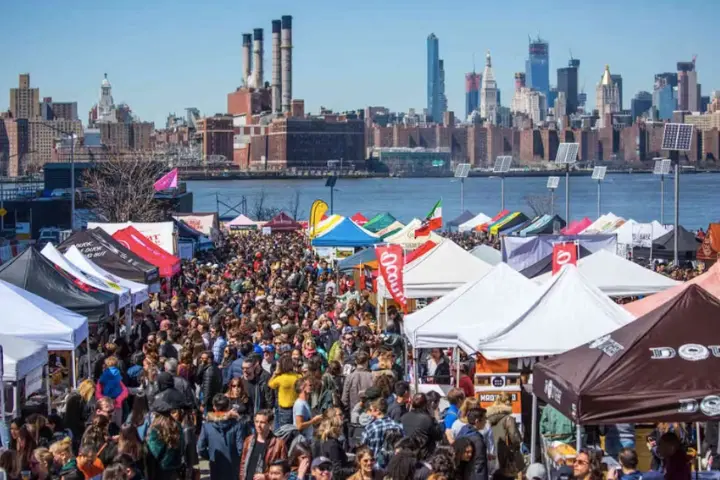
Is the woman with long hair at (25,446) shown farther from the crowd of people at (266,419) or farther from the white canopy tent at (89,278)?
the white canopy tent at (89,278)

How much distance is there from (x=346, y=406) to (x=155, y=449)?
10.5 feet

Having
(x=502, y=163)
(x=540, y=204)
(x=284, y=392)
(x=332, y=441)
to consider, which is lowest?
(x=540, y=204)

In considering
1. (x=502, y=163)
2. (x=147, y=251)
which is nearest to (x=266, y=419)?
(x=147, y=251)

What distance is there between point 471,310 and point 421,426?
14.9 ft

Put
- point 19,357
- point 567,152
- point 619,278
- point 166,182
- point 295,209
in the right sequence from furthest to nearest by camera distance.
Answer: point 295,209 < point 567,152 < point 166,182 < point 619,278 < point 19,357

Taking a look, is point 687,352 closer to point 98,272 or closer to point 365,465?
point 365,465

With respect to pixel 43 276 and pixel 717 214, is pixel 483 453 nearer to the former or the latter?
pixel 43 276

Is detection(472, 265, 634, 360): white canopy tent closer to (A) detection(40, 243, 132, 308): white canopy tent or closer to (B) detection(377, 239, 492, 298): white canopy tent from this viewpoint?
(A) detection(40, 243, 132, 308): white canopy tent

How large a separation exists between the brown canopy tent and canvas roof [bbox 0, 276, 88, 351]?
16.5 ft

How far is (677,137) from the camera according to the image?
33.9 meters

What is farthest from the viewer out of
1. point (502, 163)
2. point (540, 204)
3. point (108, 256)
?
point (540, 204)

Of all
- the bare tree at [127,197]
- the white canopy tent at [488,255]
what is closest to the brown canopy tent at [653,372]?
the white canopy tent at [488,255]

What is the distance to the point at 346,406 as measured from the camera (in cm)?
1133

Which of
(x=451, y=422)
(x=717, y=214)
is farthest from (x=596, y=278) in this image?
(x=717, y=214)
